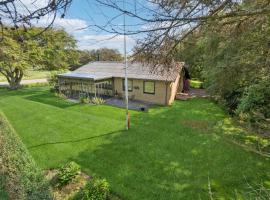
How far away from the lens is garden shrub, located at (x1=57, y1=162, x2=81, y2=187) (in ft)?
26.1

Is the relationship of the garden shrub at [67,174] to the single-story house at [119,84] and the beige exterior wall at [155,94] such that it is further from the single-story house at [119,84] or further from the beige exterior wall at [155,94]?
the beige exterior wall at [155,94]

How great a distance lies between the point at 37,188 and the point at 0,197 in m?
2.06

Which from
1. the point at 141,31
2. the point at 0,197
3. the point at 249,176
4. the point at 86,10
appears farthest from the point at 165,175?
the point at 86,10

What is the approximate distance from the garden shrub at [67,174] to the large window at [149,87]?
41.6 ft

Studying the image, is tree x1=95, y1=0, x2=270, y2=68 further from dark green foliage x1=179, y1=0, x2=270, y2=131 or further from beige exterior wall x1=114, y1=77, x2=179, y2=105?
beige exterior wall x1=114, y1=77, x2=179, y2=105

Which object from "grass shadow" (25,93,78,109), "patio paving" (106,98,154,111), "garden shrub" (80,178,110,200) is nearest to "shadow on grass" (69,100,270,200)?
"garden shrub" (80,178,110,200)

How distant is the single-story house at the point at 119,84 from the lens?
1938 centimetres

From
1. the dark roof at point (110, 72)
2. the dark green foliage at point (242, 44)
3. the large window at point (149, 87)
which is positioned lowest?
the large window at point (149, 87)

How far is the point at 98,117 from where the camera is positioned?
16.0 metres

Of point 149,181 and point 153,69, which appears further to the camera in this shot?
point 149,181

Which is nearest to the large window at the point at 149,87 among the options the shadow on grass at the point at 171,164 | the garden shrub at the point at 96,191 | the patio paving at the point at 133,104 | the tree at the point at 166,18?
the patio paving at the point at 133,104

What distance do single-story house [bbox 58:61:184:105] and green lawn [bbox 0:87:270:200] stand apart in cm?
225

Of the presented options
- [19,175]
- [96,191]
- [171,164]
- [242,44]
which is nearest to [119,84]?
[171,164]

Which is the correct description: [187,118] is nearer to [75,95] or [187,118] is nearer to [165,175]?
[165,175]
